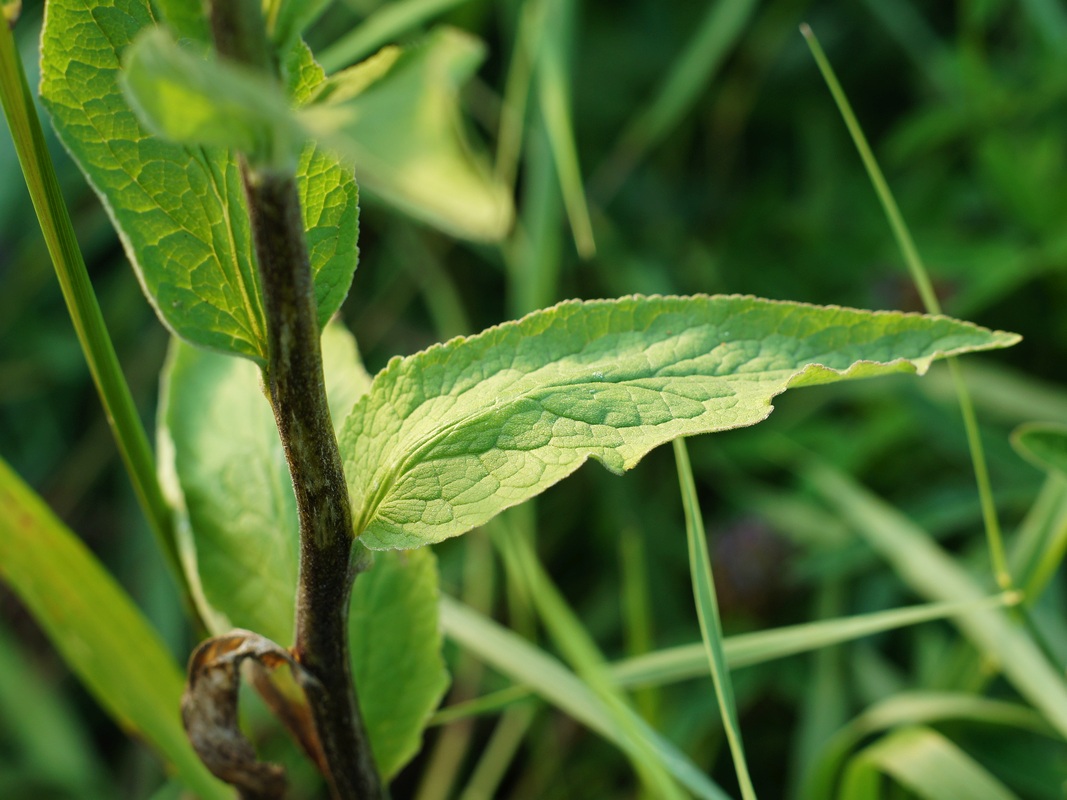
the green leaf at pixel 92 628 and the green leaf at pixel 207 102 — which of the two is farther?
the green leaf at pixel 92 628

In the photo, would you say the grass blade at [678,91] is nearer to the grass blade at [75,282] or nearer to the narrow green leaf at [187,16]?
the grass blade at [75,282]

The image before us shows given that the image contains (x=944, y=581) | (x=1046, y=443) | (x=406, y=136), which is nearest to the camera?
Answer: (x=406, y=136)

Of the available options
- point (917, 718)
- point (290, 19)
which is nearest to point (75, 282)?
point (290, 19)

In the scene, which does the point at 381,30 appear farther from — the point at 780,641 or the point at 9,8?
the point at 780,641

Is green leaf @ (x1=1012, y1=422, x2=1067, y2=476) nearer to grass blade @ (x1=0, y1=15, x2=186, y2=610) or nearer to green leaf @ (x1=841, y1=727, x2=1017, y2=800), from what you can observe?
green leaf @ (x1=841, y1=727, x2=1017, y2=800)

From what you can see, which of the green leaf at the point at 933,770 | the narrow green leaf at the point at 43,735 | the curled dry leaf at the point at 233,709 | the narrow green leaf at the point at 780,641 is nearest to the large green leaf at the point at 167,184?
the curled dry leaf at the point at 233,709

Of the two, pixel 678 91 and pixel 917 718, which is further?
pixel 678 91
